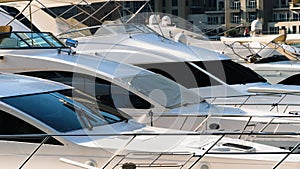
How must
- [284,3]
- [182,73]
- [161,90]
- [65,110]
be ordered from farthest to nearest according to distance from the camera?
[284,3] → [182,73] → [161,90] → [65,110]

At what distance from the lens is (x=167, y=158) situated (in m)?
5.40

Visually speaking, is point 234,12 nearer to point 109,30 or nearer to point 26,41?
point 109,30

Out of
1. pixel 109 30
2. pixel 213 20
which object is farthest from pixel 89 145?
pixel 213 20

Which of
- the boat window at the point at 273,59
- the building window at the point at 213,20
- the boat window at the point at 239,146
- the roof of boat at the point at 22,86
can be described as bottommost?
the building window at the point at 213,20

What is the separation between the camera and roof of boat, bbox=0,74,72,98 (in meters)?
6.00

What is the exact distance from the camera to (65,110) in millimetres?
6035

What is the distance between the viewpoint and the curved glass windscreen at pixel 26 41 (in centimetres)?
910

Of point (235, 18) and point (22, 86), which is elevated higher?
point (22, 86)

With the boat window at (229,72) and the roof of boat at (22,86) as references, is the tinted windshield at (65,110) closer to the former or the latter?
the roof of boat at (22,86)

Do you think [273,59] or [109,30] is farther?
[273,59]

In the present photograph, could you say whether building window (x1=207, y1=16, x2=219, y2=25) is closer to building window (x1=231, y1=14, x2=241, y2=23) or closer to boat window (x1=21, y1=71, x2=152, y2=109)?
building window (x1=231, y1=14, x2=241, y2=23)

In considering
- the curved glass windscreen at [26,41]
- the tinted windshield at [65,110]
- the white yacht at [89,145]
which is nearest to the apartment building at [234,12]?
the curved glass windscreen at [26,41]

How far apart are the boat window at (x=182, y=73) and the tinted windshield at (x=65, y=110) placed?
363cm

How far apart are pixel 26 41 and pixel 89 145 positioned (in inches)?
163
